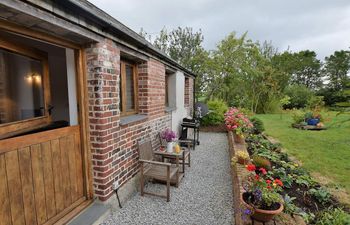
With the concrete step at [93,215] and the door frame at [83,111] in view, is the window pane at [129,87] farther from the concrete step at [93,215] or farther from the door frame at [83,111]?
the concrete step at [93,215]

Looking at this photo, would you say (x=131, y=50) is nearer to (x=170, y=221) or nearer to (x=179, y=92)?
(x=170, y=221)

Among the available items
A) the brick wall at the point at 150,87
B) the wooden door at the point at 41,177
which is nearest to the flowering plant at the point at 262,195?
the wooden door at the point at 41,177

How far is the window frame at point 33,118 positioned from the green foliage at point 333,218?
13.3ft

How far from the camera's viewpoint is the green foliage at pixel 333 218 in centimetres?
250

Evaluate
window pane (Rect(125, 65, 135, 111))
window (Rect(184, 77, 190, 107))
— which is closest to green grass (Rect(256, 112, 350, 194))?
window pane (Rect(125, 65, 135, 111))

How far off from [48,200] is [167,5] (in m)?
8.68

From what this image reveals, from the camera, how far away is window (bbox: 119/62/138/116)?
3797mm

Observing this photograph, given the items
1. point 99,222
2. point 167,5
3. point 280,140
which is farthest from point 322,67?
point 99,222

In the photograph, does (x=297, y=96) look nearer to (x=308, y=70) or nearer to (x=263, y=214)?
(x=308, y=70)

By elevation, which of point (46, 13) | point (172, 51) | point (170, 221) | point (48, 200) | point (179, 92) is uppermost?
point (172, 51)

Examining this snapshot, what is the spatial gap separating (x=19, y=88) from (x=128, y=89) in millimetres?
2099

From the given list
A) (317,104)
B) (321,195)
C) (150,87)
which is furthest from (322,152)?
(317,104)

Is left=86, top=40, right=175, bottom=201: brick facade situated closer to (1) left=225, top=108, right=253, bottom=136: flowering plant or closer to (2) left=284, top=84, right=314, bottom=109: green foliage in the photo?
(1) left=225, top=108, right=253, bottom=136: flowering plant

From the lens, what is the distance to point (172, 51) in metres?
15.1
